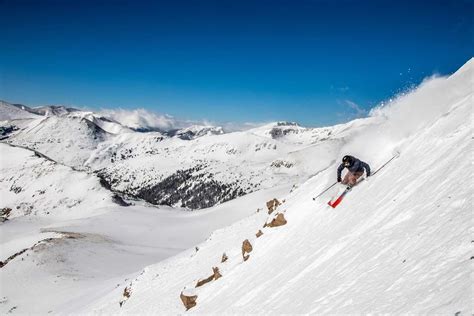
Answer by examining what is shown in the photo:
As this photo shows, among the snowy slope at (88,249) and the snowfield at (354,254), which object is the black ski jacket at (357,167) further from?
the snowy slope at (88,249)

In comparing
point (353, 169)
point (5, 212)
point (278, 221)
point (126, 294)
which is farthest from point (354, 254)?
point (5, 212)

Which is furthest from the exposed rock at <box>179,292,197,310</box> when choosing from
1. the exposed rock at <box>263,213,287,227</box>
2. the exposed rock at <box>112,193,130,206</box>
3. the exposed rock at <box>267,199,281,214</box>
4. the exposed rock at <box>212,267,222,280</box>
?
the exposed rock at <box>112,193,130,206</box>

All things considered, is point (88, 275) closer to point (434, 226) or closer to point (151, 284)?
point (151, 284)

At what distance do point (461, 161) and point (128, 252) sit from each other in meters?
55.5

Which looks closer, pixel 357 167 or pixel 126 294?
pixel 357 167

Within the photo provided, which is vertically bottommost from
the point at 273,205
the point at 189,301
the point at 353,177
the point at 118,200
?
the point at 189,301

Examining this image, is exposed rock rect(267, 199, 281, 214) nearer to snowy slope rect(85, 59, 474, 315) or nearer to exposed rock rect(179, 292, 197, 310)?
snowy slope rect(85, 59, 474, 315)

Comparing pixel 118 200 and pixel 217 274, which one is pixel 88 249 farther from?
pixel 118 200

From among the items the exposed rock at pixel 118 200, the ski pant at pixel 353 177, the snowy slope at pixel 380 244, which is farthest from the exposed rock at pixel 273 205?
the exposed rock at pixel 118 200

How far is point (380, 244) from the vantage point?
39.3ft

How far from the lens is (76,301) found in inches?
1496

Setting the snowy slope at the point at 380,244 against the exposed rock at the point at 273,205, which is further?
the exposed rock at the point at 273,205

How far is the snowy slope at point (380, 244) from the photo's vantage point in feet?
28.8

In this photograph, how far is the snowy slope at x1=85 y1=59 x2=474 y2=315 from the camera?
8.77 m
